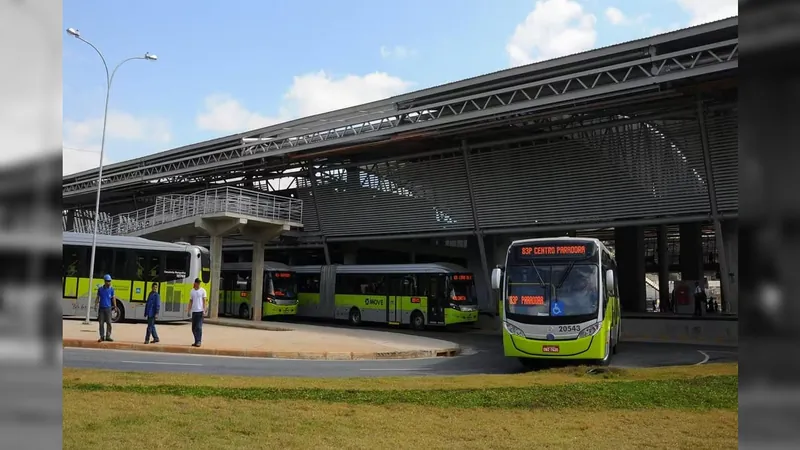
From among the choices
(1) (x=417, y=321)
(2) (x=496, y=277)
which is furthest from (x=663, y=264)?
(2) (x=496, y=277)

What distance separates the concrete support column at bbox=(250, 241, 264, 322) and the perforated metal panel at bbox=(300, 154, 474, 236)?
4.47 meters

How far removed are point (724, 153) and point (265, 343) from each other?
17.3 m

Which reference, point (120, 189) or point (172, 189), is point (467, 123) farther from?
→ point (120, 189)

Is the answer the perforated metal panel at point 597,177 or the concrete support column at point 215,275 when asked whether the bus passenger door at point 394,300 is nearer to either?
the perforated metal panel at point 597,177

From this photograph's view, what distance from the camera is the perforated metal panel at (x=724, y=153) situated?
21.8 meters

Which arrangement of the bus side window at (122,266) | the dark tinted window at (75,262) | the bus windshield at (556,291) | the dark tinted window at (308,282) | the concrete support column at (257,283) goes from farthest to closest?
the dark tinted window at (308,282) → the concrete support column at (257,283) → the bus side window at (122,266) → the dark tinted window at (75,262) → the bus windshield at (556,291)

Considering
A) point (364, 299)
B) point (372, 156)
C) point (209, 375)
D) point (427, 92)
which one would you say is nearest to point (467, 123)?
point (427, 92)

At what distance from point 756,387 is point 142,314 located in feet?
76.9

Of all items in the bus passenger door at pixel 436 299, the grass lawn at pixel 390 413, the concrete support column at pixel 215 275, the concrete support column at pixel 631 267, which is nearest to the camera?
the grass lawn at pixel 390 413

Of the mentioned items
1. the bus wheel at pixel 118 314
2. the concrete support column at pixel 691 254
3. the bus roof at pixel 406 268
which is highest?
the concrete support column at pixel 691 254

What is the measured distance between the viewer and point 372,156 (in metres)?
31.5

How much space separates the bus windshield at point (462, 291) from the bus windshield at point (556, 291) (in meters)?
13.0

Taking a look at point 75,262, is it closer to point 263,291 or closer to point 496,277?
point 263,291

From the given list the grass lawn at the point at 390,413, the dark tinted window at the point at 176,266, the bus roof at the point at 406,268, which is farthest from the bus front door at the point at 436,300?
the grass lawn at the point at 390,413
